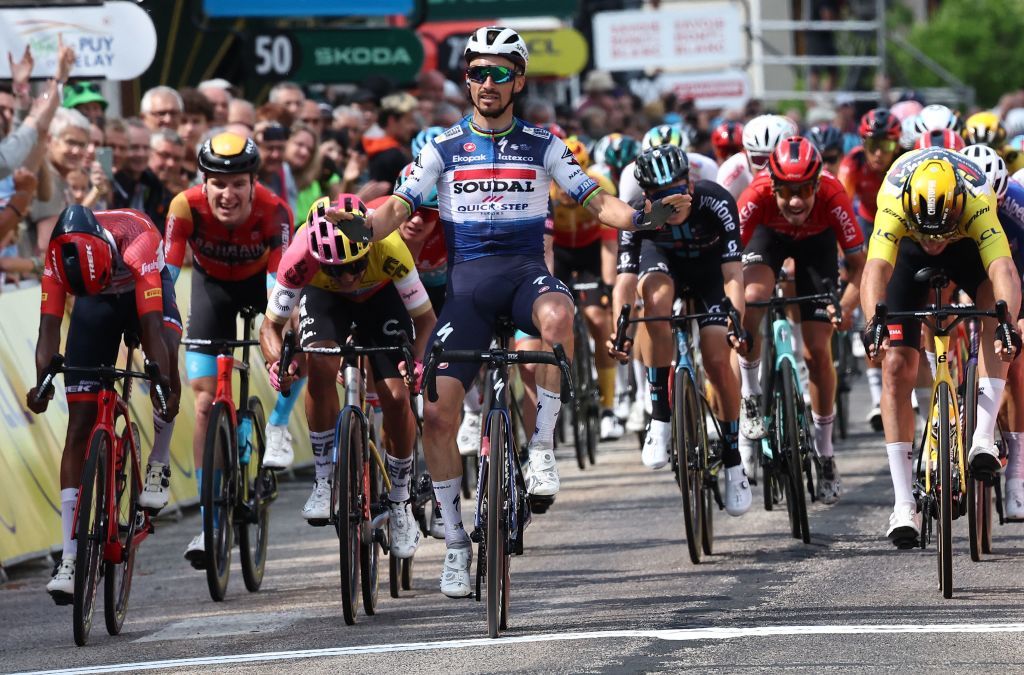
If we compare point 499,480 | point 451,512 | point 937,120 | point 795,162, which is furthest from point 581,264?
point 499,480

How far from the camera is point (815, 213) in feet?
42.2

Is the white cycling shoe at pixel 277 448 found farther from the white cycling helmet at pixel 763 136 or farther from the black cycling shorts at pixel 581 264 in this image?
the black cycling shorts at pixel 581 264

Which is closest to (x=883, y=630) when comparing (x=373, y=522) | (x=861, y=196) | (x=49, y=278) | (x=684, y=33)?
(x=373, y=522)

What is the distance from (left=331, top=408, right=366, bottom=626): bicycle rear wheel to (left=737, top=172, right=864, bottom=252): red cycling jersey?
3.63 metres

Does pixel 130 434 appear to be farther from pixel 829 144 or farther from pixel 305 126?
pixel 829 144

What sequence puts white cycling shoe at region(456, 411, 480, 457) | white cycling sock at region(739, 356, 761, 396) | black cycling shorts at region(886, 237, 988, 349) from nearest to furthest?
1. black cycling shorts at region(886, 237, 988, 349)
2. white cycling sock at region(739, 356, 761, 396)
3. white cycling shoe at region(456, 411, 480, 457)

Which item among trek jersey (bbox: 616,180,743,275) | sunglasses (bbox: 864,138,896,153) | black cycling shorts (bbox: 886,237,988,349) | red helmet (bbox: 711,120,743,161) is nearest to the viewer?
black cycling shorts (bbox: 886,237,988,349)

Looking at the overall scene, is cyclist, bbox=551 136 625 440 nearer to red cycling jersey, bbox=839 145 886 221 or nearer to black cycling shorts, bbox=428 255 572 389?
red cycling jersey, bbox=839 145 886 221

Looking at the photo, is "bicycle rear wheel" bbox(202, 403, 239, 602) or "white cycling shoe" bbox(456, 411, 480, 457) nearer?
"bicycle rear wheel" bbox(202, 403, 239, 602)

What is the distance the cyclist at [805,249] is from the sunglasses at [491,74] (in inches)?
125

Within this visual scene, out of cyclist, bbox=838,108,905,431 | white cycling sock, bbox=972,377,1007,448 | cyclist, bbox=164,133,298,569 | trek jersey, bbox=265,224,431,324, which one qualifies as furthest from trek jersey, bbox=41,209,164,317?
cyclist, bbox=838,108,905,431

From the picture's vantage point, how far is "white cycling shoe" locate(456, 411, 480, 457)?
1345cm

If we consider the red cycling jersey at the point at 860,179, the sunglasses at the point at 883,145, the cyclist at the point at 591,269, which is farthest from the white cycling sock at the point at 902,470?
the red cycling jersey at the point at 860,179

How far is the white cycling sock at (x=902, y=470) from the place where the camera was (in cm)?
1048
